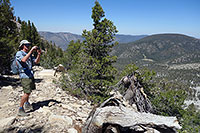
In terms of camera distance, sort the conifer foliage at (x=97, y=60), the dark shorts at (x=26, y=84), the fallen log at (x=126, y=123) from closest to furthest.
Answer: the fallen log at (x=126, y=123), the dark shorts at (x=26, y=84), the conifer foliage at (x=97, y=60)

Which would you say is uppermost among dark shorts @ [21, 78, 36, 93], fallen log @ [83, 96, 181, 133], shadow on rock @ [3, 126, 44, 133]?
dark shorts @ [21, 78, 36, 93]

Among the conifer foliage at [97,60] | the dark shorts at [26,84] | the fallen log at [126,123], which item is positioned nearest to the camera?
the fallen log at [126,123]

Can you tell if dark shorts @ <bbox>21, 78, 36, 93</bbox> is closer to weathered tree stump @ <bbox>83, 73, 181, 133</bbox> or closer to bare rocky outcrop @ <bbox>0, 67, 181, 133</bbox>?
bare rocky outcrop @ <bbox>0, 67, 181, 133</bbox>

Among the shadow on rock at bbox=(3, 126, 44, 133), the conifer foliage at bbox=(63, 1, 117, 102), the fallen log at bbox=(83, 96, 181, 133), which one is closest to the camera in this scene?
the fallen log at bbox=(83, 96, 181, 133)

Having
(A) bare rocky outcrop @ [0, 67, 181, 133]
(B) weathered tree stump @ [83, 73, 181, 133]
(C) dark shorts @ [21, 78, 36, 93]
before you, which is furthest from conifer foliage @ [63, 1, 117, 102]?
(B) weathered tree stump @ [83, 73, 181, 133]

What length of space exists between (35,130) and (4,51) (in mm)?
8189

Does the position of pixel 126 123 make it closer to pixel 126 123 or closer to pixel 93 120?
pixel 126 123

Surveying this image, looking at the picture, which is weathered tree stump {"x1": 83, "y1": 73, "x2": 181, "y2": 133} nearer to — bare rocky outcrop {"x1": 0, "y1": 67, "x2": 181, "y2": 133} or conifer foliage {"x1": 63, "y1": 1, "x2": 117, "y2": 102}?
bare rocky outcrop {"x1": 0, "y1": 67, "x2": 181, "y2": 133}

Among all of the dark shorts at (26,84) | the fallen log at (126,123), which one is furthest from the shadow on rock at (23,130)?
the fallen log at (126,123)

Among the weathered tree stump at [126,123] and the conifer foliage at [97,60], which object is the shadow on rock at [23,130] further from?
the conifer foliage at [97,60]

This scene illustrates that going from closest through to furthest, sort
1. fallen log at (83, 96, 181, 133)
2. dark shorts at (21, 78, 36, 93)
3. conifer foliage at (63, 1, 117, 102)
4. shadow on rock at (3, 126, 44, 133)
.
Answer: fallen log at (83, 96, 181, 133) → shadow on rock at (3, 126, 44, 133) → dark shorts at (21, 78, 36, 93) → conifer foliage at (63, 1, 117, 102)

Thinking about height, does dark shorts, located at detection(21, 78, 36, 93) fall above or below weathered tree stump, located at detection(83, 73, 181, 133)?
above

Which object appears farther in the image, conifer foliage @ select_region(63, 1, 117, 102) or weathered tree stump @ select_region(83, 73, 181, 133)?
conifer foliage @ select_region(63, 1, 117, 102)

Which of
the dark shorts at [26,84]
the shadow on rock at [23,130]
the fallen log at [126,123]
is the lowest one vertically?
the shadow on rock at [23,130]
